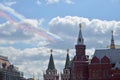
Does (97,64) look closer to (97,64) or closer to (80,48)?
(97,64)

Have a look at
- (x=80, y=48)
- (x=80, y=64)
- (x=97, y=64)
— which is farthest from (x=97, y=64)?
(x=80, y=48)

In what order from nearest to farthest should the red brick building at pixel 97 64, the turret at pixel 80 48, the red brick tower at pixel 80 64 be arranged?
1. the red brick building at pixel 97 64
2. the red brick tower at pixel 80 64
3. the turret at pixel 80 48

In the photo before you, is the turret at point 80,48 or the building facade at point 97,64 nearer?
the building facade at point 97,64

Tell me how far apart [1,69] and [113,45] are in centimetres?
3947

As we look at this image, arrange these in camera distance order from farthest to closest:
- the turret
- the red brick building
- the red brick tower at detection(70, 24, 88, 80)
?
the turret < the red brick tower at detection(70, 24, 88, 80) < the red brick building

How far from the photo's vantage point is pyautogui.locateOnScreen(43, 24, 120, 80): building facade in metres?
130

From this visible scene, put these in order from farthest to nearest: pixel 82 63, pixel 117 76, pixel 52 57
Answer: pixel 52 57
pixel 82 63
pixel 117 76

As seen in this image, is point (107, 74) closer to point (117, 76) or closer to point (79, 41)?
point (117, 76)

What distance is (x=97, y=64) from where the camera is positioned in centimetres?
13225

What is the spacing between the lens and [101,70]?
132 metres

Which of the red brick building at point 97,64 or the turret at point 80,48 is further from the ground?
the turret at point 80,48

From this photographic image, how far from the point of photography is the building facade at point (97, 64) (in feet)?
427

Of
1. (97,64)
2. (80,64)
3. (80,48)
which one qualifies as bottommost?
(97,64)

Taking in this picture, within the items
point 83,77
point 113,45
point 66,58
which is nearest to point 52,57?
point 66,58
